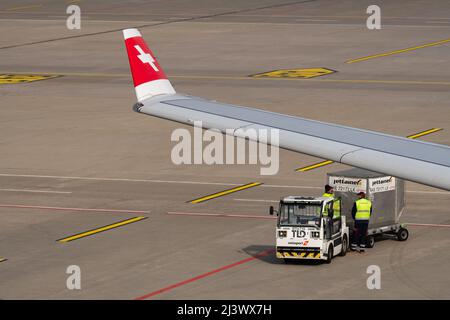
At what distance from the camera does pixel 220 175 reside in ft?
171

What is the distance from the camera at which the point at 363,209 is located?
A: 38594mm

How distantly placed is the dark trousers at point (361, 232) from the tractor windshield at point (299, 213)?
1883 millimetres

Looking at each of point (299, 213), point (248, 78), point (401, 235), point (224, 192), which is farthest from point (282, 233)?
point (248, 78)

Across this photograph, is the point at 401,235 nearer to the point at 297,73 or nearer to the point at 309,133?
the point at 309,133

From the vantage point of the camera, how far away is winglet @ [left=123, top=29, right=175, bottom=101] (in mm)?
22656

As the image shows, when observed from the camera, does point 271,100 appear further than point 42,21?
No

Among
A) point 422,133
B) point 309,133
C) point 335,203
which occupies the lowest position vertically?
point 422,133

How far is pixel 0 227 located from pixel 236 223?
854cm

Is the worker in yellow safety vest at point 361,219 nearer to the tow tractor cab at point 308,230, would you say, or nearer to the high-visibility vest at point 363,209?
the high-visibility vest at point 363,209

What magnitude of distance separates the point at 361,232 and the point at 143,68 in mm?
17146

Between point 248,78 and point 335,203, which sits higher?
point 335,203

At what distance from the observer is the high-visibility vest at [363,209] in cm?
3856
